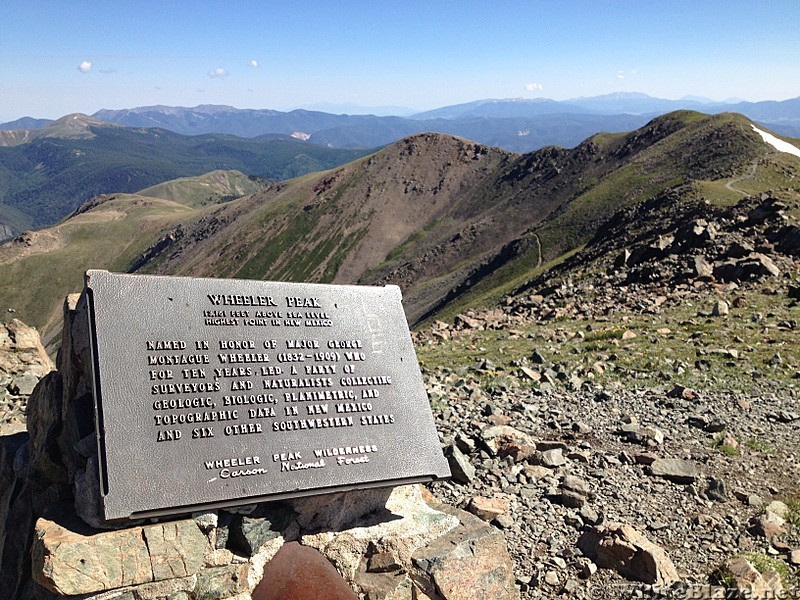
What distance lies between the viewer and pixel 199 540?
19.6ft

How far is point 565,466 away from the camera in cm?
987

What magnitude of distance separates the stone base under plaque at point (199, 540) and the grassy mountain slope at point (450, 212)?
40.7m

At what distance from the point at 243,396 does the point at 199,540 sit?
1.59 metres

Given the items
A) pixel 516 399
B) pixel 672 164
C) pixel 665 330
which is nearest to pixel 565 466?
pixel 516 399

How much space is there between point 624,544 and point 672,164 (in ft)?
259

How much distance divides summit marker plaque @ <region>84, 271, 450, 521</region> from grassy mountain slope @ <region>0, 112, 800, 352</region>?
1581 inches

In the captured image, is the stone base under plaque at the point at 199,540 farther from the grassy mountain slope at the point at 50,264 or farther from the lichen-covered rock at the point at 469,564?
the grassy mountain slope at the point at 50,264

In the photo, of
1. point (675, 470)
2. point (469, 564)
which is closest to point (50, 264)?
point (675, 470)

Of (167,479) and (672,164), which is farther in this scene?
(672,164)

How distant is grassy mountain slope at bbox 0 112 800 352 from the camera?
6900 centimetres

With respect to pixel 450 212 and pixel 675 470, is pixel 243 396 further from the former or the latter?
pixel 450 212

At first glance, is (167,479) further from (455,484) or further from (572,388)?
(572,388)

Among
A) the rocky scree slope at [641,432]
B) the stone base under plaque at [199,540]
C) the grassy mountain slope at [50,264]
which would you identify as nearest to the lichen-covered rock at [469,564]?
the stone base under plaque at [199,540]

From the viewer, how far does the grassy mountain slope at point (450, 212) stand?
226 feet
